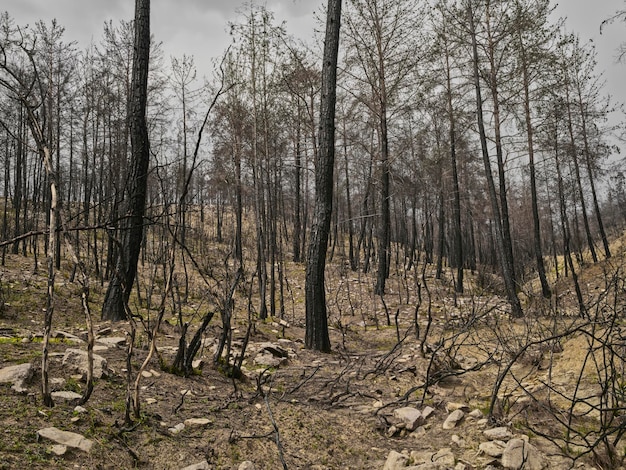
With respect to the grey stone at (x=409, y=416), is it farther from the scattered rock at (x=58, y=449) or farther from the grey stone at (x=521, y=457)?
the scattered rock at (x=58, y=449)

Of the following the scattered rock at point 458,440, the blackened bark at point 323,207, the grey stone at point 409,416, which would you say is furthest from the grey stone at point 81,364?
the blackened bark at point 323,207

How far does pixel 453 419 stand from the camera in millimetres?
3236

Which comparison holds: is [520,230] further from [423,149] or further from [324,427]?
[324,427]

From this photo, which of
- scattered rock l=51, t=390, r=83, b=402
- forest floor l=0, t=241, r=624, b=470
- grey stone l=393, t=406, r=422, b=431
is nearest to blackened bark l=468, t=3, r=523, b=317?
forest floor l=0, t=241, r=624, b=470

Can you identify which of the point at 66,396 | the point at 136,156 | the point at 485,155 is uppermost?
the point at 485,155

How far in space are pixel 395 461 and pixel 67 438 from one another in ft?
6.52

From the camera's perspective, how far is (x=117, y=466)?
88.2 inches

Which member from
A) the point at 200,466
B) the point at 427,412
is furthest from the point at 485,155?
the point at 200,466

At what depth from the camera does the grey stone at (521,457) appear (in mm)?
2420

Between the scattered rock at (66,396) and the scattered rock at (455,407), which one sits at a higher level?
the scattered rock at (66,396)

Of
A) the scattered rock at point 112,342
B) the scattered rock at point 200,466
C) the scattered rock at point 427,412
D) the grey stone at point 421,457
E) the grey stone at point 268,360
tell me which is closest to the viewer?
the scattered rock at point 200,466

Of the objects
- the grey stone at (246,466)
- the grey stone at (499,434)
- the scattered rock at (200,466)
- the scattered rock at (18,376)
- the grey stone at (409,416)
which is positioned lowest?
the grey stone at (409,416)

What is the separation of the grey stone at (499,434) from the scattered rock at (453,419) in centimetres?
32

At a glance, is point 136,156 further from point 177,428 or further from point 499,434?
point 499,434
